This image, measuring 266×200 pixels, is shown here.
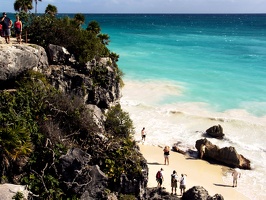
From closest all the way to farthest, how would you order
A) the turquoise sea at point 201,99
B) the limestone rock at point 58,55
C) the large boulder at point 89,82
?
1. the large boulder at point 89,82
2. the limestone rock at point 58,55
3. the turquoise sea at point 201,99

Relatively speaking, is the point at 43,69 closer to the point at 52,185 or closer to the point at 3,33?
the point at 3,33

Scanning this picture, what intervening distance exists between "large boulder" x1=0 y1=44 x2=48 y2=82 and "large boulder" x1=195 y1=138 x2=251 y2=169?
43.5 feet

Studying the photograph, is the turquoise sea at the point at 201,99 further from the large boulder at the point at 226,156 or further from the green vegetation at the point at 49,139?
the green vegetation at the point at 49,139

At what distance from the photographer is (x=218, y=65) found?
172 ft

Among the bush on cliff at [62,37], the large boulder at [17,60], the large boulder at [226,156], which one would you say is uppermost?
the bush on cliff at [62,37]

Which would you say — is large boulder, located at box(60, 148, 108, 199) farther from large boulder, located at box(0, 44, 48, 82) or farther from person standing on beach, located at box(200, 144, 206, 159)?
person standing on beach, located at box(200, 144, 206, 159)

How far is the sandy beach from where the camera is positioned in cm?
1881

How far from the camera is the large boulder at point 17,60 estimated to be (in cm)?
1488

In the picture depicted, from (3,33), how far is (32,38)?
2.15 metres

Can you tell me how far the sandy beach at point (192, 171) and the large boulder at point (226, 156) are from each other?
64cm

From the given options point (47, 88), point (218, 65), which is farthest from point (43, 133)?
point (218, 65)

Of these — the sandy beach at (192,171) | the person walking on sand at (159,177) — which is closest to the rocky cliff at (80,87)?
the person walking on sand at (159,177)

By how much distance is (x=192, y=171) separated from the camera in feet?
69.4

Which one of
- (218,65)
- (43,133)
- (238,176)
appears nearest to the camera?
(43,133)
